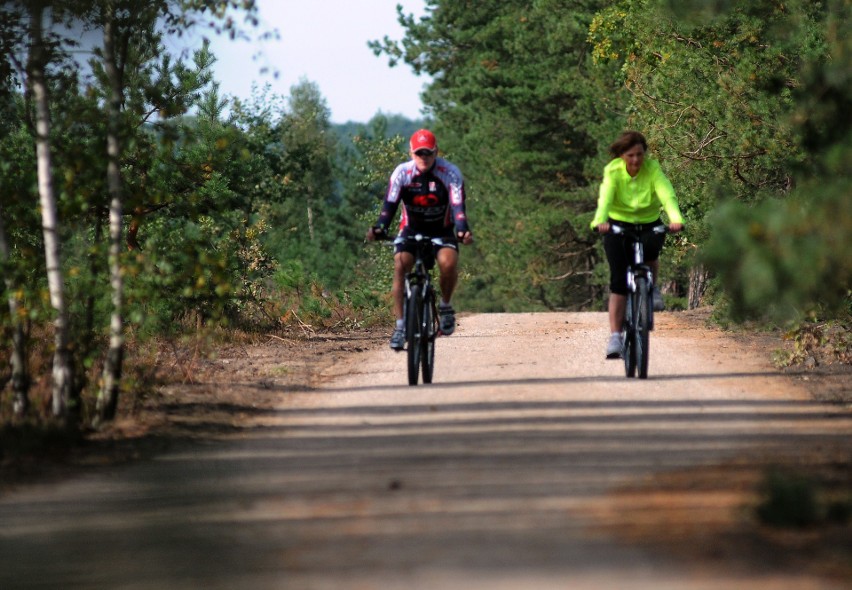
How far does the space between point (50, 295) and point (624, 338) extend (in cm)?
502

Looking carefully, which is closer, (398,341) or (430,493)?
(430,493)

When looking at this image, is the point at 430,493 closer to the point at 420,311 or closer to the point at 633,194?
the point at 420,311

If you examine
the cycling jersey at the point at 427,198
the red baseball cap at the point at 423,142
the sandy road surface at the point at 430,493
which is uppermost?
the red baseball cap at the point at 423,142

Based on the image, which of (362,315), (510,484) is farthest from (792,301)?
(362,315)

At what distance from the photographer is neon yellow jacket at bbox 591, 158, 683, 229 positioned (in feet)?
38.3

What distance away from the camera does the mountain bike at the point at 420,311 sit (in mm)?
11266

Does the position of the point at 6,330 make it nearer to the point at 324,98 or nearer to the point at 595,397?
the point at 595,397

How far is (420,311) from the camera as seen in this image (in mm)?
11391

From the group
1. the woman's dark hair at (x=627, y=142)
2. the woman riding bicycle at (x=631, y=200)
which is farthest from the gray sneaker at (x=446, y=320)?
the woman's dark hair at (x=627, y=142)

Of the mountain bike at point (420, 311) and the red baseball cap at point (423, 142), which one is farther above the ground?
the red baseball cap at point (423, 142)

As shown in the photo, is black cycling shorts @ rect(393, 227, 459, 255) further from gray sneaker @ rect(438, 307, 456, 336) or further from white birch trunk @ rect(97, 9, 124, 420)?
white birch trunk @ rect(97, 9, 124, 420)

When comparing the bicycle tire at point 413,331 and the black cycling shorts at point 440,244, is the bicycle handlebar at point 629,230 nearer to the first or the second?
the black cycling shorts at point 440,244

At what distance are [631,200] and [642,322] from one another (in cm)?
105

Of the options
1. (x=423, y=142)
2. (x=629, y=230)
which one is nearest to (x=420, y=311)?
(x=423, y=142)
